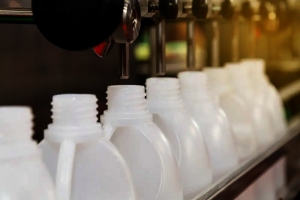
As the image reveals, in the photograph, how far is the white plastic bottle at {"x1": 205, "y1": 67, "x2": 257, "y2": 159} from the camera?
2.81ft

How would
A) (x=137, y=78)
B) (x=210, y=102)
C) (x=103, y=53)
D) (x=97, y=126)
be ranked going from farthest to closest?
(x=137, y=78) < (x=210, y=102) < (x=103, y=53) < (x=97, y=126)

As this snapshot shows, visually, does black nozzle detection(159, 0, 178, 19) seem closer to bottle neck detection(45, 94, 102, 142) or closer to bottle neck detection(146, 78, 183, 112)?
bottle neck detection(146, 78, 183, 112)

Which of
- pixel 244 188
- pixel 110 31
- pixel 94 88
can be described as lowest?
pixel 244 188

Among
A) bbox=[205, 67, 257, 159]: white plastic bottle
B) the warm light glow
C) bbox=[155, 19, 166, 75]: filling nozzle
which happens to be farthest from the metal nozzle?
the warm light glow

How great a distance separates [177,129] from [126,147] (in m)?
0.11

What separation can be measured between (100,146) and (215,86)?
0.41 metres

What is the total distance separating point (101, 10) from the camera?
0.50 metres

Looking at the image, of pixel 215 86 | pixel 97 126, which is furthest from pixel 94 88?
pixel 97 126

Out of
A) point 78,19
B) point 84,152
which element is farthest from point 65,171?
point 78,19

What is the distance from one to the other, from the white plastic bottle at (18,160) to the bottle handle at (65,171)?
38mm

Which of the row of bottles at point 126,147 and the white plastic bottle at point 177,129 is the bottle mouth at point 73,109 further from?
the white plastic bottle at point 177,129

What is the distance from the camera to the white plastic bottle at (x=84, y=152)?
479mm

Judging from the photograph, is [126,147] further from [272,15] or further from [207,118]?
[272,15]

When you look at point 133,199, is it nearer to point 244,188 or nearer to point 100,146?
point 100,146
